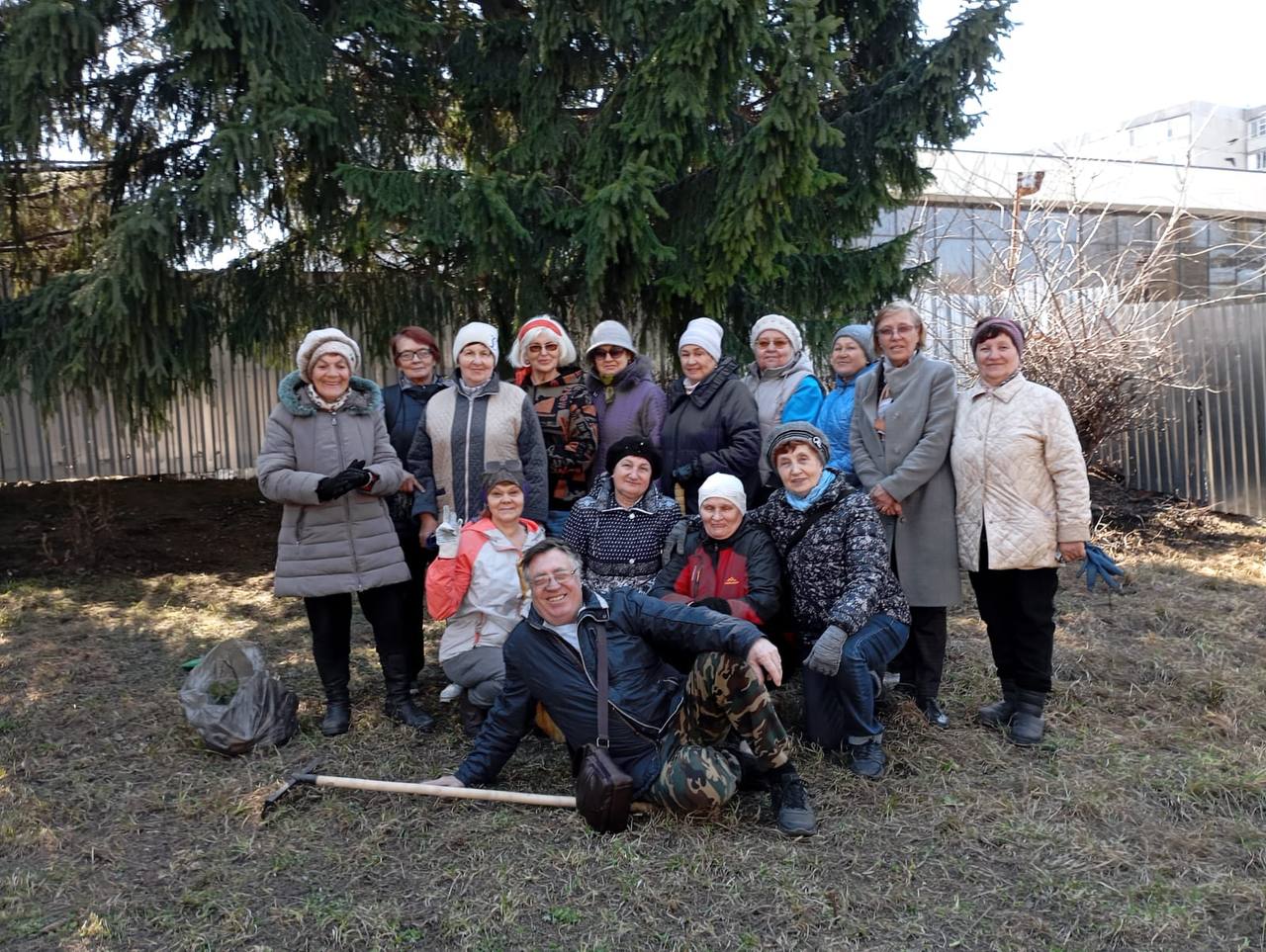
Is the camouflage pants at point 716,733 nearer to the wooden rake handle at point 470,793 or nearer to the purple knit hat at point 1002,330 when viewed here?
the wooden rake handle at point 470,793

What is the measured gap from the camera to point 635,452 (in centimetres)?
409

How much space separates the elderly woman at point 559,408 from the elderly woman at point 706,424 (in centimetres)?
38

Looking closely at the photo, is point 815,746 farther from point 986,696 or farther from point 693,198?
point 693,198

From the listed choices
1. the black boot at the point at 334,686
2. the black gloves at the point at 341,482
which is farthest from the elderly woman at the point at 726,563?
the black boot at the point at 334,686

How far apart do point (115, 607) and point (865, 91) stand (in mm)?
6048

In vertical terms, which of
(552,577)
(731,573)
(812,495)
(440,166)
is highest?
(440,166)

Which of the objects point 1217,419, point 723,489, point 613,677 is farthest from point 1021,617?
point 1217,419

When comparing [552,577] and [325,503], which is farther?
[325,503]

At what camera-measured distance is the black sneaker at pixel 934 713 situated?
4246mm

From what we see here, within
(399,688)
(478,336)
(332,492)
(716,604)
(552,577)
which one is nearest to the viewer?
(552,577)

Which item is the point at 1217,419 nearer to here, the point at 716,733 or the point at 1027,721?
the point at 1027,721

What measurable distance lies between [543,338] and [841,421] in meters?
1.39

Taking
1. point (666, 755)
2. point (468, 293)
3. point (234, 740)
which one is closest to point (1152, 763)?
point (666, 755)

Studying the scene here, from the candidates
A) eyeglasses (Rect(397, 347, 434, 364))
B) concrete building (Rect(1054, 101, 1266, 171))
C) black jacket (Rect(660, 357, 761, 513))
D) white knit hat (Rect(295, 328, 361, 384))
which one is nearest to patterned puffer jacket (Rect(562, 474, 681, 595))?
black jacket (Rect(660, 357, 761, 513))
